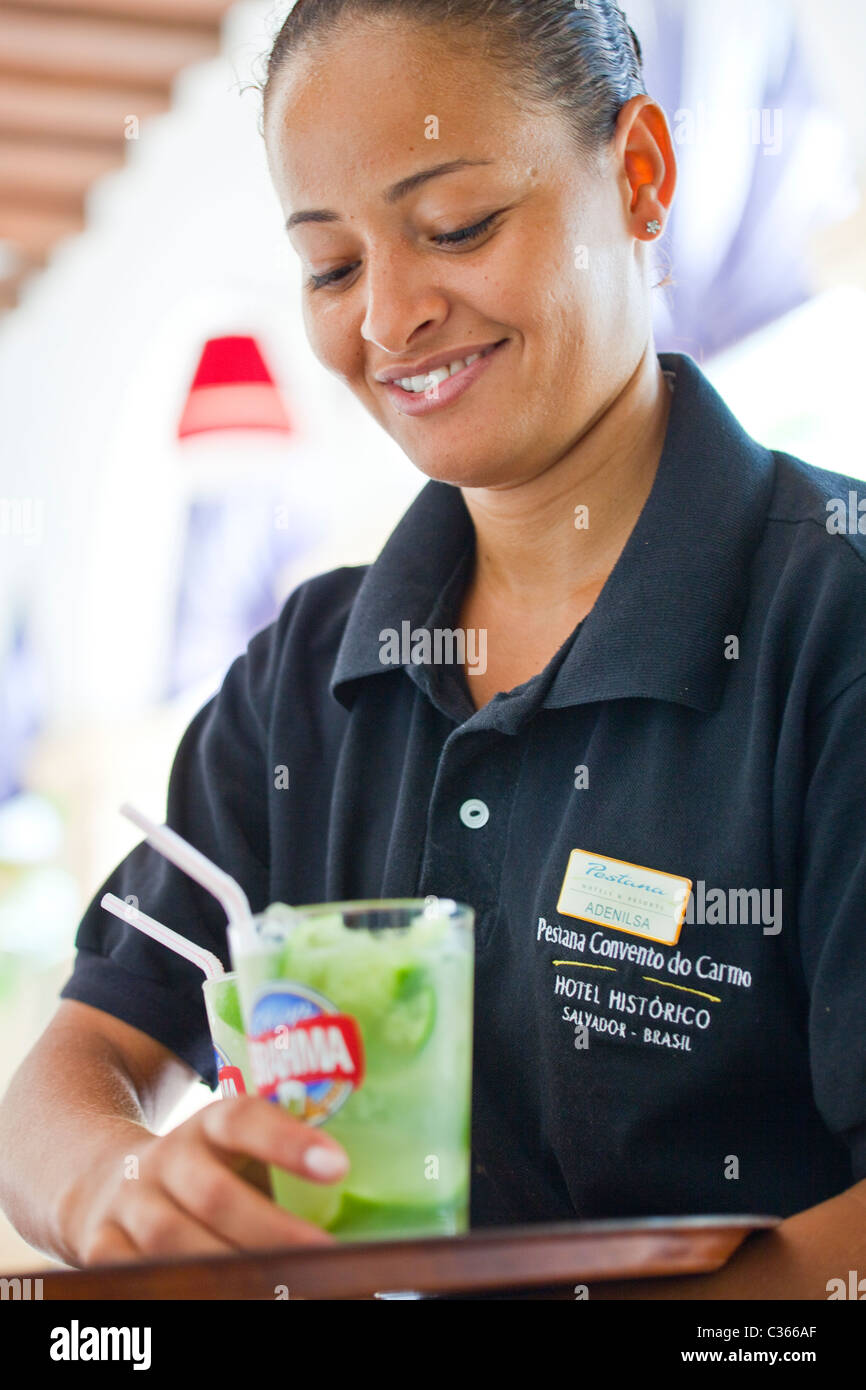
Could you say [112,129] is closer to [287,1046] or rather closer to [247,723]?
[247,723]

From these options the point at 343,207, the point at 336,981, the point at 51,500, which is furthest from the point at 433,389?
the point at 51,500

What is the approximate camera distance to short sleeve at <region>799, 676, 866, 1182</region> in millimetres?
940

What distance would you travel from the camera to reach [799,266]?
2.91 meters

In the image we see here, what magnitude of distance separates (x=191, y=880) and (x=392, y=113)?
72cm

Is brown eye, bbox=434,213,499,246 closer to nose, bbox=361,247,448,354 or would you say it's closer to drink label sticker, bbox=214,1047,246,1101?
nose, bbox=361,247,448,354

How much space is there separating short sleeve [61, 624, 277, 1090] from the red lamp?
266cm

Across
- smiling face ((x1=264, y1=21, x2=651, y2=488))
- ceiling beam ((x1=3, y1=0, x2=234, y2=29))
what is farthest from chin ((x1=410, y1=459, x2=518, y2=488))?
ceiling beam ((x1=3, y1=0, x2=234, y2=29))

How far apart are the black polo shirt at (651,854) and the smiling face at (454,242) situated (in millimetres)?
143

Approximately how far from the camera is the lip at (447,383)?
120 centimetres

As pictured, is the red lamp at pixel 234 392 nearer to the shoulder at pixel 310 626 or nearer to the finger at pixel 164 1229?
the shoulder at pixel 310 626

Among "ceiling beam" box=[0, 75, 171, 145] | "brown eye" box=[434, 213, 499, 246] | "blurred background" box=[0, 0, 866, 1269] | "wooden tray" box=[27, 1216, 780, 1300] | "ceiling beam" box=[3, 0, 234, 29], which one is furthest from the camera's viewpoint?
"ceiling beam" box=[0, 75, 171, 145]

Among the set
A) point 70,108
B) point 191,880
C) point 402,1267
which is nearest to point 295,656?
point 191,880

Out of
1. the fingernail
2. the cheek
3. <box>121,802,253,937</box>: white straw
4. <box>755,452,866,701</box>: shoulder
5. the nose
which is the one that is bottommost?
the fingernail

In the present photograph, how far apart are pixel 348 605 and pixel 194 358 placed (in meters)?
3.04
